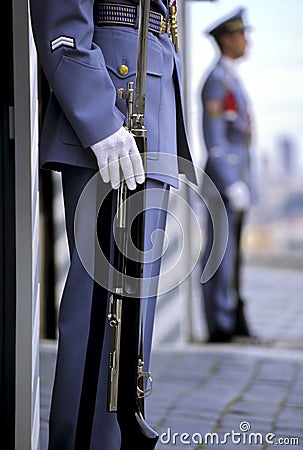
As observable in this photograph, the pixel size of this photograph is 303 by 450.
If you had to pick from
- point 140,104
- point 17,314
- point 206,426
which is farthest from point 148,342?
point 206,426

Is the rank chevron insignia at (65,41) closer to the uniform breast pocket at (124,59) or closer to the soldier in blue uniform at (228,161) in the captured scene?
the uniform breast pocket at (124,59)

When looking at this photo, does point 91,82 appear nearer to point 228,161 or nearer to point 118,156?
point 118,156

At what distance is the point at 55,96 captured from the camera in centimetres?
194

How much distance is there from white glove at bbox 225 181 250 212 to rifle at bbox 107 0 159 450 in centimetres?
276

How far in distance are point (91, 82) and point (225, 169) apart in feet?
9.31

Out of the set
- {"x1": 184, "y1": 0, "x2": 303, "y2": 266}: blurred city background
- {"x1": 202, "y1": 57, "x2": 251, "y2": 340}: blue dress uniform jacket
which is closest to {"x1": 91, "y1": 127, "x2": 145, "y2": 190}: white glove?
{"x1": 184, "y1": 0, "x2": 303, "y2": 266}: blurred city background

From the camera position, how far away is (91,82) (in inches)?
72.6

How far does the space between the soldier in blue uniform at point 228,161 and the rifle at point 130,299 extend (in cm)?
254

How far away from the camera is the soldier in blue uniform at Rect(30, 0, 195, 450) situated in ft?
6.04

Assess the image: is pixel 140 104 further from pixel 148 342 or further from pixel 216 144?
pixel 216 144

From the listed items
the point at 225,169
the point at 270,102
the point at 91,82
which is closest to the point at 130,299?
the point at 91,82

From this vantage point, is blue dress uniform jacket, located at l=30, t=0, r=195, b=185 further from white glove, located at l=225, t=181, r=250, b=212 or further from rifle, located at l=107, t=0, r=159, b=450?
white glove, located at l=225, t=181, r=250, b=212

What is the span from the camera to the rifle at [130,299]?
6.18ft

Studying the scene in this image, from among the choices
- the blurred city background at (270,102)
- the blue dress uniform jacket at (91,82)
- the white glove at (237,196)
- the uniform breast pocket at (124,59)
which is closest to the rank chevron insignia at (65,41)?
the blue dress uniform jacket at (91,82)
